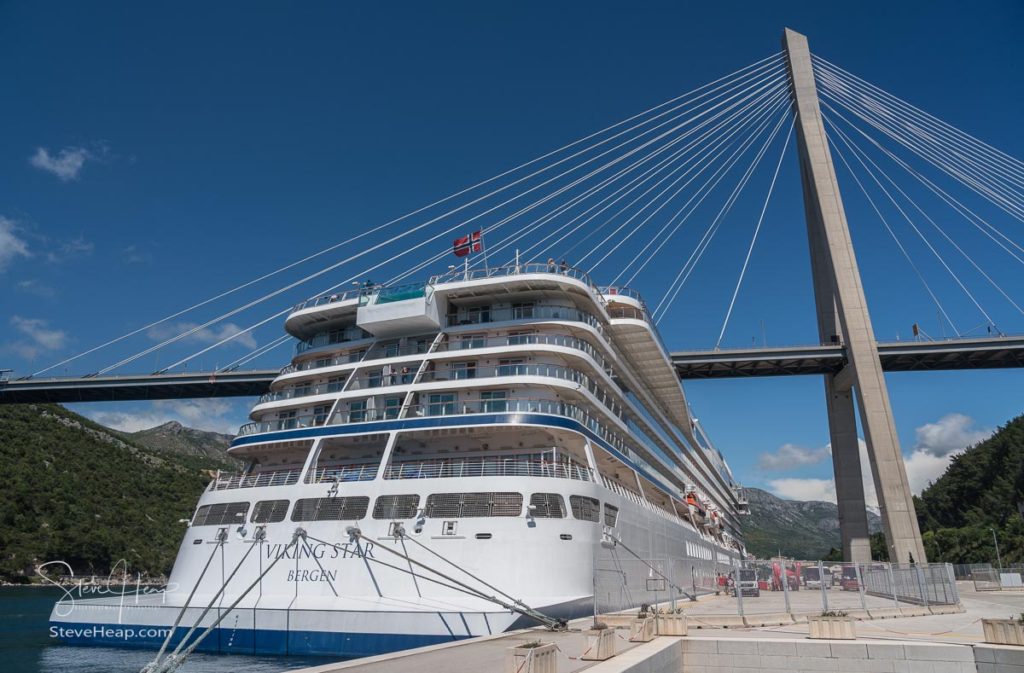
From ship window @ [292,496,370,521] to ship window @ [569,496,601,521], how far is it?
5584 mm

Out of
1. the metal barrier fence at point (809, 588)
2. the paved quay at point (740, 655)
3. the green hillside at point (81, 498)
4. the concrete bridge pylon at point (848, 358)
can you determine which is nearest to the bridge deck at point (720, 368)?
the concrete bridge pylon at point (848, 358)

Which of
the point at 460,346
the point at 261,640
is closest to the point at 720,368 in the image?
the point at 460,346

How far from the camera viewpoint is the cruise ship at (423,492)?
16406mm

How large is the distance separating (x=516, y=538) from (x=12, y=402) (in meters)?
63.3

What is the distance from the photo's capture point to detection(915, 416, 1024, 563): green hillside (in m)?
69.0

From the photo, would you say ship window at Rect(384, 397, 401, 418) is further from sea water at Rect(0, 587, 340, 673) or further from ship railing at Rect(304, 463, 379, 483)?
sea water at Rect(0, 587, 340, 673)

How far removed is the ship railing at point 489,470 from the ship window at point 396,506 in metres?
0.75

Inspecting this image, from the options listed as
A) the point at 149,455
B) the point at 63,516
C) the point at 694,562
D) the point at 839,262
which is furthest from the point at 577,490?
the point at 149,455

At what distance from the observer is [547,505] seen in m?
17.9

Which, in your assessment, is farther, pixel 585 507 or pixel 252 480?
pixel 252 480

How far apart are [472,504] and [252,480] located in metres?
7.60

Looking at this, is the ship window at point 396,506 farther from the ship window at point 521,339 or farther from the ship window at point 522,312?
the ship window at point 522,312

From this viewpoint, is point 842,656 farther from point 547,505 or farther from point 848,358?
point 848,358

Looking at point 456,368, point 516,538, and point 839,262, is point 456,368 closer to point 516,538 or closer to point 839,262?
point 516,538
